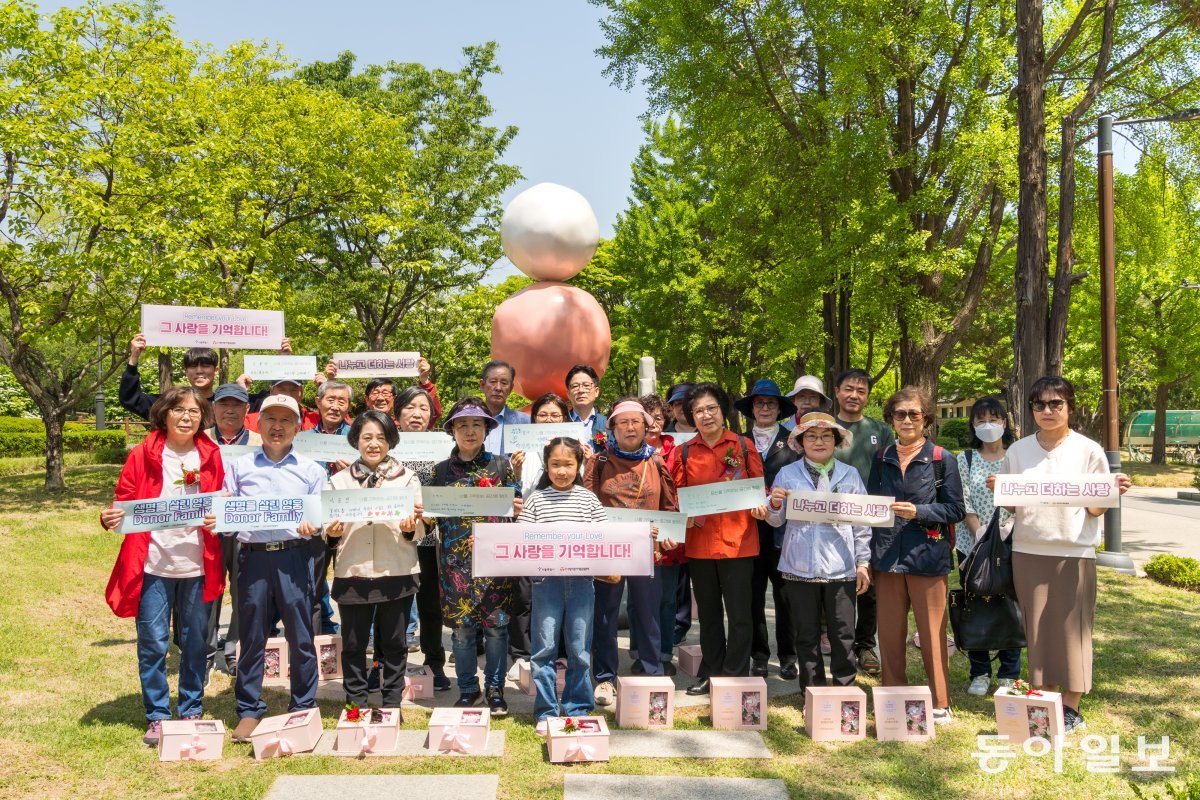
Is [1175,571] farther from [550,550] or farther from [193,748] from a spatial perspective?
[193,748]

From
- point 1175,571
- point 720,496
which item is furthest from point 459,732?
point 1175,571

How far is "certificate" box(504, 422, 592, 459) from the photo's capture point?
549cm

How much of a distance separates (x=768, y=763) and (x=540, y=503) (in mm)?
1901

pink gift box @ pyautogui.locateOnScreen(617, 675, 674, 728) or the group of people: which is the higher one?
the group of people

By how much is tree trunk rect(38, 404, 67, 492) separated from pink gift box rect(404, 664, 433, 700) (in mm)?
12753

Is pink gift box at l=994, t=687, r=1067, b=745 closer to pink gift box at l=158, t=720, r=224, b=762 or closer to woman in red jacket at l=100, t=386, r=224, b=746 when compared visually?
pink gift box at l=158, t=720, r=224, b=762

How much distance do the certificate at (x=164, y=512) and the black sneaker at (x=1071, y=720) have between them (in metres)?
5.04

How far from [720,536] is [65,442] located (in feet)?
87.1

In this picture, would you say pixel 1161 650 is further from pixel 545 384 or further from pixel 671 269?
pixel 671 269

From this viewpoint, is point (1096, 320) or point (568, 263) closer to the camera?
point (568, 263)

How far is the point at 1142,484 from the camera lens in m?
24.3

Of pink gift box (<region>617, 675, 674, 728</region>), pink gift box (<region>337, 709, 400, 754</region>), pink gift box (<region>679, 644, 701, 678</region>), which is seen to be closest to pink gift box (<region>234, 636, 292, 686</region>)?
pink gift box (<region>337, 709, 400, 754</region>)

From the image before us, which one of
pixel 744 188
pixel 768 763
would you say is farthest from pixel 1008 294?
pixel 768 763

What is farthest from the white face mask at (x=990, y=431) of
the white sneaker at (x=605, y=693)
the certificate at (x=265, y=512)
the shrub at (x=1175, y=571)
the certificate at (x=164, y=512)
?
the shrub at (x=1175, y=571)
